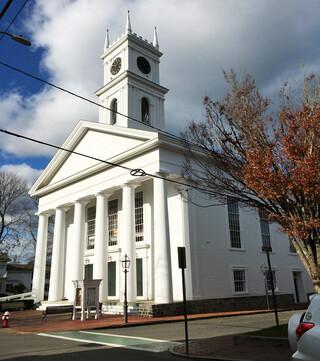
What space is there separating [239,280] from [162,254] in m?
7.84

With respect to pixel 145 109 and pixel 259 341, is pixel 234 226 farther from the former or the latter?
pixel 259 341

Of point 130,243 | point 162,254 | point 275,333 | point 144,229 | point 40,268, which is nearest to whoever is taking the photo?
point 275,333

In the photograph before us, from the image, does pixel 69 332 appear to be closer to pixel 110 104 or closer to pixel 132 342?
pixel 132 342

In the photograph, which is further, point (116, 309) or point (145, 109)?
point (145, 109)

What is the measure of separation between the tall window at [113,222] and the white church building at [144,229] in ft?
0.25

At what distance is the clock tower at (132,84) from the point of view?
32.8 meters

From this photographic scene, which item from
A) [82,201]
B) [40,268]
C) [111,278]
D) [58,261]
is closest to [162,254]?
[111,278]

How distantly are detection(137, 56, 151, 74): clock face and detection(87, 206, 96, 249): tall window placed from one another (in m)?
15.3

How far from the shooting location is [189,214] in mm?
21906

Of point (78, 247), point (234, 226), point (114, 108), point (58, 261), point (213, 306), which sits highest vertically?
point (114, 108)

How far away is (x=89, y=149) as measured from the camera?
27438mm

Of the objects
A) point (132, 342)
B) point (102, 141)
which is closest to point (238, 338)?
point (132, 342)

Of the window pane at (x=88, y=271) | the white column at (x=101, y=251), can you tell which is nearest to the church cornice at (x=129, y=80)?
the white column at (x=101, y=251)

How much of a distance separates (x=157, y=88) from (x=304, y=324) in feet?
107
